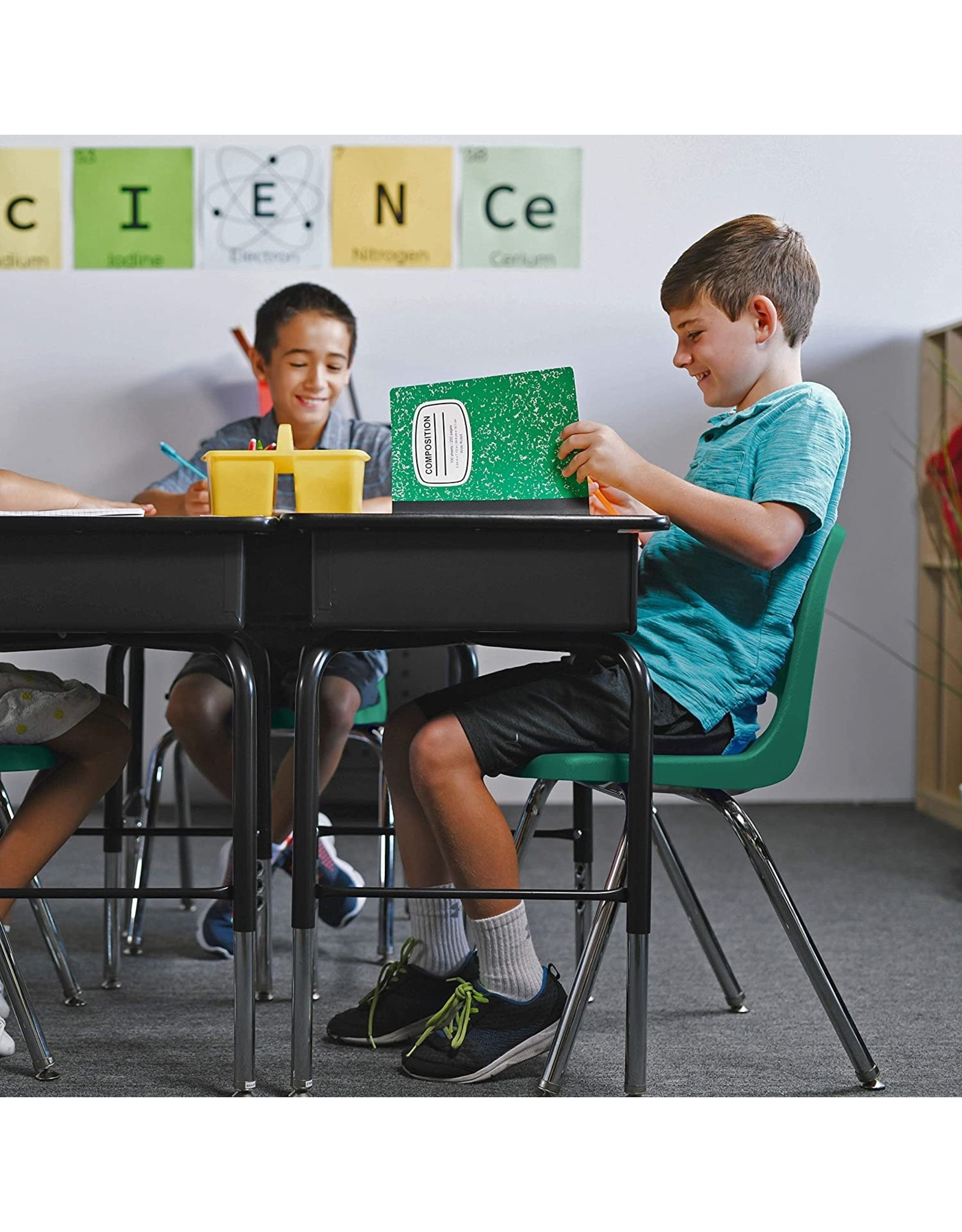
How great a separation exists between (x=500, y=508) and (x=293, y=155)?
237 cm

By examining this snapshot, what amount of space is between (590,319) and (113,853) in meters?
2.10

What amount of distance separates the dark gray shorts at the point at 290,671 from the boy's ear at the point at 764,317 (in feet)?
2.76

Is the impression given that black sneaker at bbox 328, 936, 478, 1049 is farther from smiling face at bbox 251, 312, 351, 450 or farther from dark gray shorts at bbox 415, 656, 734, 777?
smiling face at bbox 251, 312, 351, 450

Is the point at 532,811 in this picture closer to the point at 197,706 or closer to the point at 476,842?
the point at 476,842

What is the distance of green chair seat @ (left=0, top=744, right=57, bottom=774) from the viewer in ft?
4.90

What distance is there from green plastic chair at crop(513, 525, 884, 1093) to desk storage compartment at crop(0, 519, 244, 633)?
15.8 inches

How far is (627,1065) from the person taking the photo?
4.68 ft

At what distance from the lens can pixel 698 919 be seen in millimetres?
1787

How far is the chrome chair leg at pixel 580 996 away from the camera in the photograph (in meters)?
1.41

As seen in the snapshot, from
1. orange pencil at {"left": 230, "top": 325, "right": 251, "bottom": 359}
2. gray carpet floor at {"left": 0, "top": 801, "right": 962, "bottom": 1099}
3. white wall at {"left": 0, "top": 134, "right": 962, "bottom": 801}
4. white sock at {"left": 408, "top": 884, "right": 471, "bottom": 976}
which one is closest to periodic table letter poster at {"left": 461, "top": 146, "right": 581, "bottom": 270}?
white wall at {"left": 0, "top": 134, "right": 962, "bottom": 801}

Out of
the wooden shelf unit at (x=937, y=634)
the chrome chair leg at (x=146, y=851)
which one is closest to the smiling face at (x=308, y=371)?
the chrome chair leg at (x=146, y=851)

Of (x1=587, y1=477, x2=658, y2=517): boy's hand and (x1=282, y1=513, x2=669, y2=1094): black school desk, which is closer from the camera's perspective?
(x1=282, y1=513, x2=669, y2=1094): black school desk

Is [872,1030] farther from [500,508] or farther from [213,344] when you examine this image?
[213,344]

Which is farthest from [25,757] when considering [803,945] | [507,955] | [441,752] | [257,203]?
[257,203]
